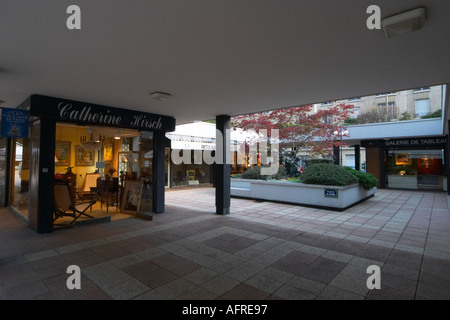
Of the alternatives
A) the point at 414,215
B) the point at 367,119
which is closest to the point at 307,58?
the point at 414,215

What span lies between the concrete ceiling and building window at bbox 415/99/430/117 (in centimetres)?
2374

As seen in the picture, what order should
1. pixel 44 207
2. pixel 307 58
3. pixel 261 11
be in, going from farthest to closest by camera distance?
pixel 44 207, pixel 307 58, pixel 261 11

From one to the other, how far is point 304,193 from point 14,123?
8.62 meters

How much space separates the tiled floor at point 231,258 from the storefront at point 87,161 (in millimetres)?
910

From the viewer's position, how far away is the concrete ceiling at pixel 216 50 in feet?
7.94

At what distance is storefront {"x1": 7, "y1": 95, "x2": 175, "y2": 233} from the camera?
5.62 metres

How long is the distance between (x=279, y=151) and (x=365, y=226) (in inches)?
280

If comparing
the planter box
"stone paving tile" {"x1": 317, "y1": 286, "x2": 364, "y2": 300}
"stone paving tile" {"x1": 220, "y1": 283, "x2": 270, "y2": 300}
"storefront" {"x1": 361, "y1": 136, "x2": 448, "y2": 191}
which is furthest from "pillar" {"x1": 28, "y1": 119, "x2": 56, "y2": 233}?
"storefront" {"x1": 361, "y1": 136, "x2": 448, "y2": 191}

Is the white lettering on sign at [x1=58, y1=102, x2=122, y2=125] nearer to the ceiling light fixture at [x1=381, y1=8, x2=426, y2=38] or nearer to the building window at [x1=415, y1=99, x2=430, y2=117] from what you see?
the ceiling light fixture at [x1=381, y1=8, x2=426, y2=38]

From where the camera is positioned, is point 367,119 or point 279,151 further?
point 367,119

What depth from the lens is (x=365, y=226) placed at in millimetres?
6199

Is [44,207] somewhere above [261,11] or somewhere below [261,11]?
below

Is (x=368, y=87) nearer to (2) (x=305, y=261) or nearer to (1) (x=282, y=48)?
(1) (x=282, y=48)

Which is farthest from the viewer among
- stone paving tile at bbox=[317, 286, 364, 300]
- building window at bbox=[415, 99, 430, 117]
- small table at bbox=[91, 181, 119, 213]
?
building window at bbox=[415, 99, 430, 117]
